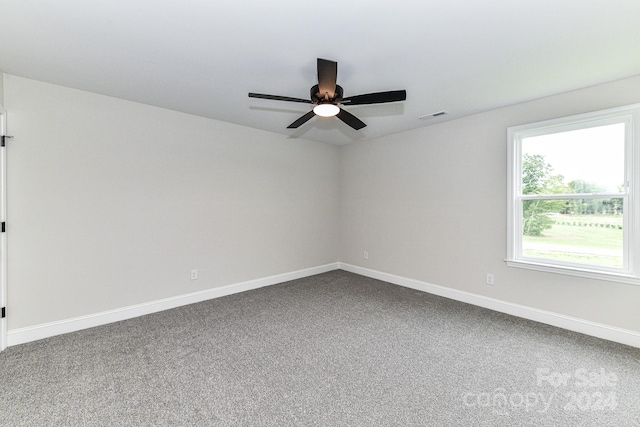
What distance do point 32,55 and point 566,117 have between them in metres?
4.94

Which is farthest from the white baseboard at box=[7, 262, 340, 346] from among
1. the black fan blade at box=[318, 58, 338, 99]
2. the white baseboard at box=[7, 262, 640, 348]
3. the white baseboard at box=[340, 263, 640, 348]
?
the black fan blade at box=[318, 58, 338, 99]

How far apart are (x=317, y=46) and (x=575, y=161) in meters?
2.95

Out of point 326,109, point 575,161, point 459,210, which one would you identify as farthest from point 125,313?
point 575,161

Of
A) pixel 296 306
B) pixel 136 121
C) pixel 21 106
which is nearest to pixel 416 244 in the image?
pixel 296 306

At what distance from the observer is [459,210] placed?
3742mm

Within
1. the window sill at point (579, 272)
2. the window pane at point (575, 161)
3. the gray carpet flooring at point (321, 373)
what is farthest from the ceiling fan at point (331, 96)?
the window sill at point (579, 272)

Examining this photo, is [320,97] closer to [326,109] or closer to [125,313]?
[326,109]

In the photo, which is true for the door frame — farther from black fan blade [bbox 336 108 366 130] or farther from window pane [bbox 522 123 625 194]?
window pane [bbox 522 123 625 194]

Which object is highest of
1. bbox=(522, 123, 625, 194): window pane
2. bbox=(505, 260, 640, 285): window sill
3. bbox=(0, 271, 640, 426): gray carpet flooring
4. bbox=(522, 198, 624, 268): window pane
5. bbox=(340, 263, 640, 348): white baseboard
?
bbox=(522, 123, 625, 194): window pane

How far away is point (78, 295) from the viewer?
287 cm

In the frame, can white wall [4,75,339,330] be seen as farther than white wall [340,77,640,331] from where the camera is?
No

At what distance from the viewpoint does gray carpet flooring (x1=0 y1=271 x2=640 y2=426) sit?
170 centimetres

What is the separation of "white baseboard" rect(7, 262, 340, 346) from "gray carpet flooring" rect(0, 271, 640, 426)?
0.39 feet

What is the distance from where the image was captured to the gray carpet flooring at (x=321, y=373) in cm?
170
